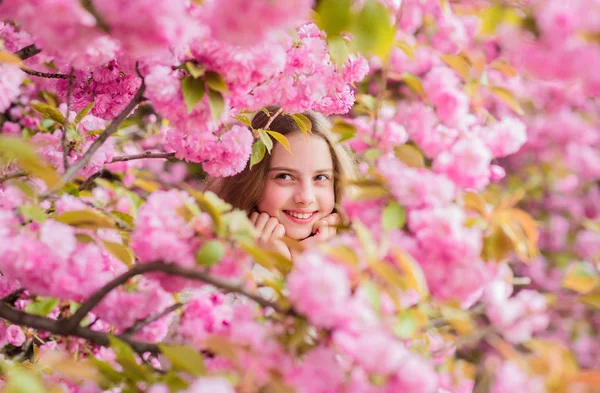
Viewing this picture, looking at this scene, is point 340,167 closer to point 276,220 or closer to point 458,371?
point 276,220

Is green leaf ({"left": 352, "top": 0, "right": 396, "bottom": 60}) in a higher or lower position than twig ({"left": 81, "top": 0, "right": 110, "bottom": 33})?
lower

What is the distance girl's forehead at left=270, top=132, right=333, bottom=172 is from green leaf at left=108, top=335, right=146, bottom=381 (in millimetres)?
972

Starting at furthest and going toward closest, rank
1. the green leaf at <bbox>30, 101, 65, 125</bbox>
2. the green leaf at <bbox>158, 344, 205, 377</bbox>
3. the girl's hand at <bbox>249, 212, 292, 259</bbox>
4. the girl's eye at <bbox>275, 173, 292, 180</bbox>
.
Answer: the girl's eye at <bbox>275, 173, 292, 180</bbox> < the girl's hand at <bbox>249, 212, 292, 259</bbox> < the green leaf at <bbox>30, 101, 65, 125</bbox> < the green leaf at <bbox>158, 344, 205, 377</bbox>

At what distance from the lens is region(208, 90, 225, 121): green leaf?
1141mm

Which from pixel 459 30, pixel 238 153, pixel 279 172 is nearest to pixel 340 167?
pixel 279 172

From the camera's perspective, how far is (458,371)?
1086 mm

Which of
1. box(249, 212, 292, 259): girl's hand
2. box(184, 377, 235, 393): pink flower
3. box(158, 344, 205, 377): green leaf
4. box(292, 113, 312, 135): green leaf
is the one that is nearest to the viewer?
box(184, 377, 235, 393): pink flower

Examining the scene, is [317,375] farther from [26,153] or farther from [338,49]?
[338,49]

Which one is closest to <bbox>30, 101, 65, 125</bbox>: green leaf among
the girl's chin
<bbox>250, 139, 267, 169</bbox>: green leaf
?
<bbox>250, 139, 267, 169</bbox>: green leaf

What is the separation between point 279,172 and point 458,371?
979 millimetres

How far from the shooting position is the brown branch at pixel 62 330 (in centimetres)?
107

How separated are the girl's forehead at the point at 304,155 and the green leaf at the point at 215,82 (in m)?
0.76

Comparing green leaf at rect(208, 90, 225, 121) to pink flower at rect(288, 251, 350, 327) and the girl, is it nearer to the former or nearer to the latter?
pink flower at rect(288, 251, 350, 327)

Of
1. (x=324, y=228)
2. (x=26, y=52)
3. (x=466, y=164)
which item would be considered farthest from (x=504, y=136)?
(x=26, y=52)
